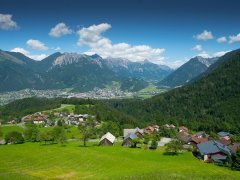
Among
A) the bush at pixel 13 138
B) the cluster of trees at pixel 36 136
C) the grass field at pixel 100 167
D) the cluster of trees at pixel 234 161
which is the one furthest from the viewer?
the bush at pixel 13 138

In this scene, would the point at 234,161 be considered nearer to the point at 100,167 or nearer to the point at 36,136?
the point at 100,167

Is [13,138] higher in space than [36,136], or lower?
higher

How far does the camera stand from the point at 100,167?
76438 millimetres

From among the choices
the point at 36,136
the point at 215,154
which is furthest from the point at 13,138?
the point at 215,154

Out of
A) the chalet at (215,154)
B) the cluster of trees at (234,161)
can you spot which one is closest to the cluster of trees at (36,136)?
the chalet at (215,154)

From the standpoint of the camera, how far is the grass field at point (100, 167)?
62.2 m

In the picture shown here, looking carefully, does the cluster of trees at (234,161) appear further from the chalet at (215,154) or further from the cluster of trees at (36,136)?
the cluster of trees at (36,136)

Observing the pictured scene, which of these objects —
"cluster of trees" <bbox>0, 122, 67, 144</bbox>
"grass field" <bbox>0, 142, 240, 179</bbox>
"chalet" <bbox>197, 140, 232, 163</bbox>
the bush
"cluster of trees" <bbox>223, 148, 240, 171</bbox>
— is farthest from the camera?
the bush

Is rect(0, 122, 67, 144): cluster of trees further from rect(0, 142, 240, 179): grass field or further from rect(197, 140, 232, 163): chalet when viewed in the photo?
rect(197, 140, 232, 163): chalet

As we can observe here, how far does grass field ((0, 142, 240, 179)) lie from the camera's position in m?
62.2

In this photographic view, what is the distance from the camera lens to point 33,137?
146 meters

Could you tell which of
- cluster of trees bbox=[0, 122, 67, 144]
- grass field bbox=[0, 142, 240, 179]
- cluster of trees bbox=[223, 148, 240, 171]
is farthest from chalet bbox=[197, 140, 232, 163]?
cluster of trees bbox=[0, 122, 67, 144]

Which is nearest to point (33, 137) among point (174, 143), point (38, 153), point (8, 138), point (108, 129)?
point (8, 138)

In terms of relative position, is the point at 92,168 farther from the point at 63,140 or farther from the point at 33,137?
the point at 33,137
